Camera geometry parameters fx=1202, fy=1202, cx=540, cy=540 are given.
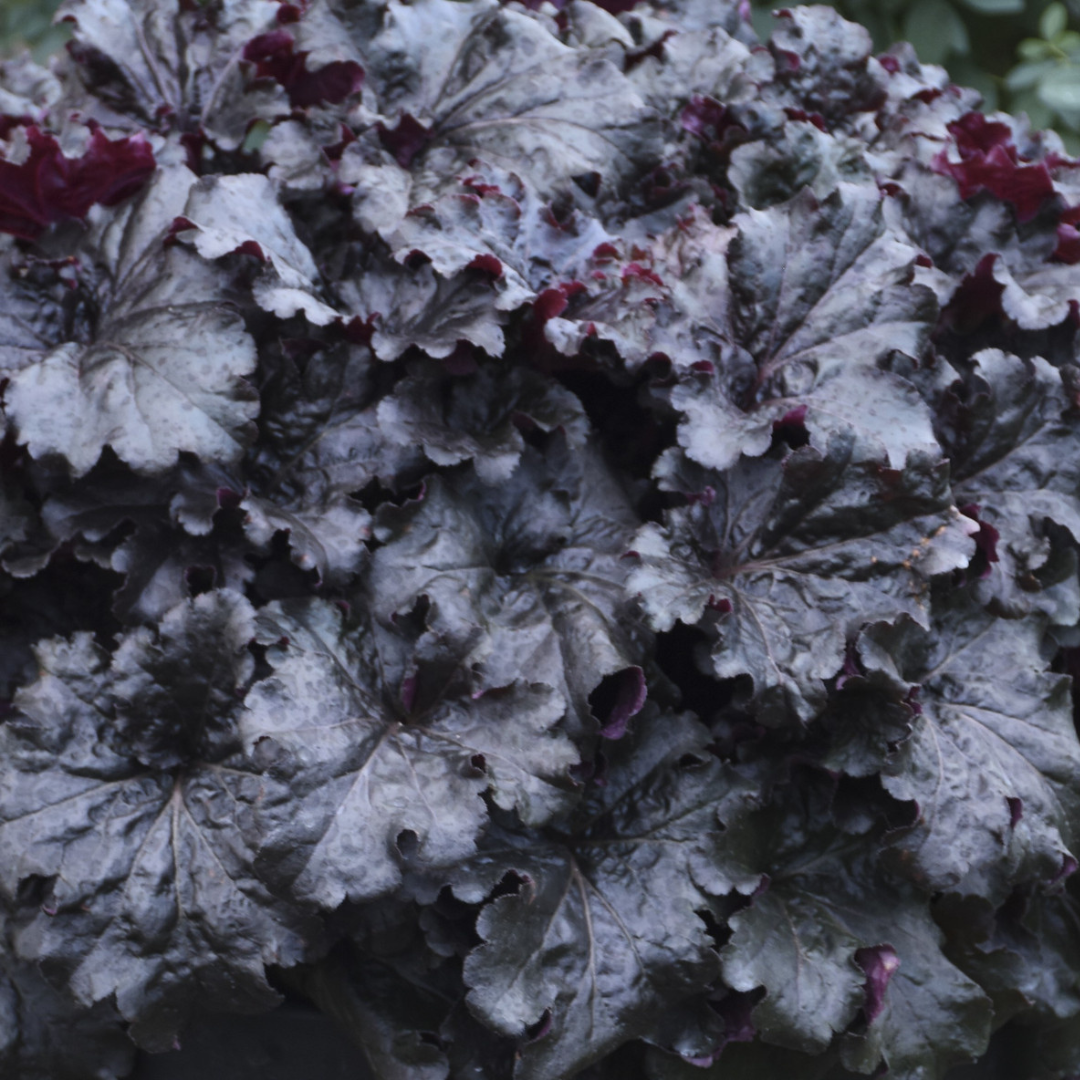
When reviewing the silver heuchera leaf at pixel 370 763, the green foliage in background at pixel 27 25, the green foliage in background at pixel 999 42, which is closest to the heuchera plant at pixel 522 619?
the silver heuchera leaf at pixel 370 763

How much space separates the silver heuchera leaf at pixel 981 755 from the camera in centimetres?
141

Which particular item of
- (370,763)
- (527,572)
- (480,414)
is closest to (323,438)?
(480,414)

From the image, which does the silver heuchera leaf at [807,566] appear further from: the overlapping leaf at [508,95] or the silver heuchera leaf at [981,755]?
the overlapping leaf at [508,95]

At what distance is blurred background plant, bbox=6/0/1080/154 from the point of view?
10.8 feet

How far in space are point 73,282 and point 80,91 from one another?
0.57 m

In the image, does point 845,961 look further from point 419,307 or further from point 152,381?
point 152,381

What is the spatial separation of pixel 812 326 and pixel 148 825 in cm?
105

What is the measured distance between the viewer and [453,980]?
1.48 metres

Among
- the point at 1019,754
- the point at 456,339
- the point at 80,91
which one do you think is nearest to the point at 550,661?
the point at 456,339

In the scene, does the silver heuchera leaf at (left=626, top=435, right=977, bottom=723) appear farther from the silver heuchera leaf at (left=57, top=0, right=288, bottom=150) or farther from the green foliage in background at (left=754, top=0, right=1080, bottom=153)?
the green foliage in background at (left=754, top=0, right=1080, bottom=153)

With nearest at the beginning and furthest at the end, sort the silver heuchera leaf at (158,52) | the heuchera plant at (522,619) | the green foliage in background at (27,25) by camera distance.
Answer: the heuchera plant at (522,619) → the silver heuchera leaf at (158,52) → the green foliage in background at (27,25)

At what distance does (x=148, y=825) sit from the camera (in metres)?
1.40

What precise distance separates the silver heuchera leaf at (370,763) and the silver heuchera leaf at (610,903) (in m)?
0.13

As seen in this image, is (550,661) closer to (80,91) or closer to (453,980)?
(453,980)
